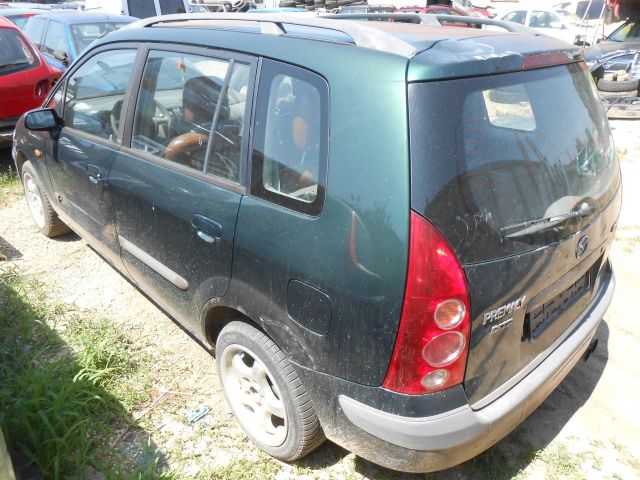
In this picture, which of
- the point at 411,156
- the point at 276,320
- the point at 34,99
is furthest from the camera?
the point at 34,99

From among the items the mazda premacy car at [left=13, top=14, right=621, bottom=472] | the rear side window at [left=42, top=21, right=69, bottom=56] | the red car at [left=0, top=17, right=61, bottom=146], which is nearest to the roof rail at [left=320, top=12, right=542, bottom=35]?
the mazda premacy car at [left=13, top=14, right=621, bottom=472]

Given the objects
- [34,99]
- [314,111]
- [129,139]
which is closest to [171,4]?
[34,99]

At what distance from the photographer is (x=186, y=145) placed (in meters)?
2.42

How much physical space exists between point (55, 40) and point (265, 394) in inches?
288

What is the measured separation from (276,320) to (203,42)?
1264mm

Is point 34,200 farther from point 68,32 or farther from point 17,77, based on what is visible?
point 68,32

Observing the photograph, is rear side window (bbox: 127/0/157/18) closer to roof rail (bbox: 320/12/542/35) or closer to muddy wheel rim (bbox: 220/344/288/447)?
roof rail (bbox: 320/12/542/35)

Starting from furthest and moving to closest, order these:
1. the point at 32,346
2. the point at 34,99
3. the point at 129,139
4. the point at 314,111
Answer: the point at 34,99 < the point at 32,346 < the point at 129,139 < the point at 314,111

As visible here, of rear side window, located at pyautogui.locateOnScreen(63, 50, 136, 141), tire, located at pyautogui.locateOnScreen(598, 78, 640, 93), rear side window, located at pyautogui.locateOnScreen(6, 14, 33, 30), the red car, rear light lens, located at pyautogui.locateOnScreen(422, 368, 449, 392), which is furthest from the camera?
rear side window, located at pyautogui.locateOnScreen(6, 14, 33, 30)

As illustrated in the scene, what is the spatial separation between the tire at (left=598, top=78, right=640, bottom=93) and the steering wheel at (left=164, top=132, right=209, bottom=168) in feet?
25.8

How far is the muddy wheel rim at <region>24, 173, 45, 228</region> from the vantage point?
13.8 feet

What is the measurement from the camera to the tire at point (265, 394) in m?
2.04

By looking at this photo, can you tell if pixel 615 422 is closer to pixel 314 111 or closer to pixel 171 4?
pixel 314 111

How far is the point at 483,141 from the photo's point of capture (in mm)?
1699
